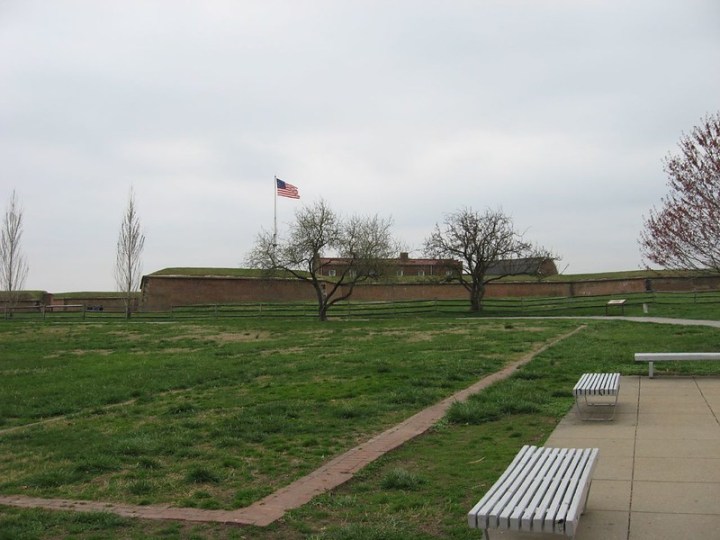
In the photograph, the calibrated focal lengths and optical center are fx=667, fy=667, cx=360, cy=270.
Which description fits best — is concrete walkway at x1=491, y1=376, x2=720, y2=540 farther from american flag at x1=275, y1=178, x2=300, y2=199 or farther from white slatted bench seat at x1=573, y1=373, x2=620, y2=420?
american flag at x1=275, y1=178, x2=300, y2=199

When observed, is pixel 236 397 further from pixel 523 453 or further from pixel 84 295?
pixel 84 295

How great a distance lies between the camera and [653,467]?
18.7ft

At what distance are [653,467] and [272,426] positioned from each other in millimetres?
4156

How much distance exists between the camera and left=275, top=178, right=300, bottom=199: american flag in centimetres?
4569

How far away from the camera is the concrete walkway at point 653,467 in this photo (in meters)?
4.26

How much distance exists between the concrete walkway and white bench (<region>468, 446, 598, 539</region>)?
14.0 inches

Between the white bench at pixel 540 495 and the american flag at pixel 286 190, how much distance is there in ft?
137

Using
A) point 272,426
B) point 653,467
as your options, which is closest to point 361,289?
point 272,426

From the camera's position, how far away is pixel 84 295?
56.0 m

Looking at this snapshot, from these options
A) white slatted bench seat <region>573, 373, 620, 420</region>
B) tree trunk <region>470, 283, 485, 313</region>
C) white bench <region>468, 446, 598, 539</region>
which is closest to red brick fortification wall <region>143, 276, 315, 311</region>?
tree trunk <region>470, 283, 485, 313</region>

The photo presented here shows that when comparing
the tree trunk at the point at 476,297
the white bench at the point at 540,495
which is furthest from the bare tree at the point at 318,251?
the white bench at the point at 540,495

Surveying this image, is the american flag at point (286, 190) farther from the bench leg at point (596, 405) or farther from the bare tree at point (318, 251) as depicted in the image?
the bench leg at point (596, 405)

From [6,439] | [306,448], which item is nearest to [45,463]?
[6,439]

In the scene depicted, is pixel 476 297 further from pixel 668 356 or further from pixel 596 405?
pixel 596 405
